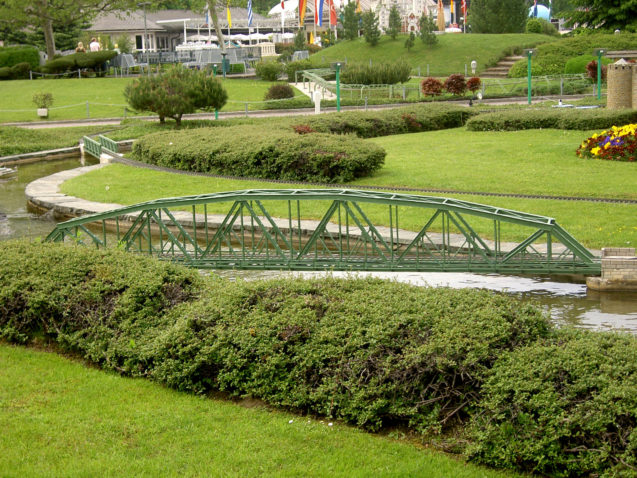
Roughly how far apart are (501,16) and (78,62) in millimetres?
29100

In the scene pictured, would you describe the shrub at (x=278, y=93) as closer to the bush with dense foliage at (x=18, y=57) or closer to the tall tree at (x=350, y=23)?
the bush with dense foliage at (x=18, y=57)

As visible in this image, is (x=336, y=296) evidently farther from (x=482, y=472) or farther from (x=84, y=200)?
(x=84, y=200)

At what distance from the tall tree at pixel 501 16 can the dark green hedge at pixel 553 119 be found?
33.5m

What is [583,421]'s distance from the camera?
4.98 metres

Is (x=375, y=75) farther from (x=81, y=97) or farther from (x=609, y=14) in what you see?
(x=609, y=14)

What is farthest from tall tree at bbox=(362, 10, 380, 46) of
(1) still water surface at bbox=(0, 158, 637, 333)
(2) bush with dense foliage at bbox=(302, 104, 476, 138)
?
(1) still water surface at bbox=(0, 158, 637, 333)

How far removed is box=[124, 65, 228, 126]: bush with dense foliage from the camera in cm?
2852

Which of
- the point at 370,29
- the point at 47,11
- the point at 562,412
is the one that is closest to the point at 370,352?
the point at 562,412

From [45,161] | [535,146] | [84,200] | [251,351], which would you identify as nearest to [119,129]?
[45,161]

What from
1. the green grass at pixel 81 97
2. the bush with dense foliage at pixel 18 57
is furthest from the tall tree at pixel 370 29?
the bush with dense foliage at pixel 18 57

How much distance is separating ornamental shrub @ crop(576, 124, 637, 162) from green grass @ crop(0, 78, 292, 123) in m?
20.7

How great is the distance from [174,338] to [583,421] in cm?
330

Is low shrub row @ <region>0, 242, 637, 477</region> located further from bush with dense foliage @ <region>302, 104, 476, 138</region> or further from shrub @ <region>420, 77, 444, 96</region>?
shrub @ <region>420, 77, 444, 96</region>

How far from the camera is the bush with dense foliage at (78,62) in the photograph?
4844 centimetres
